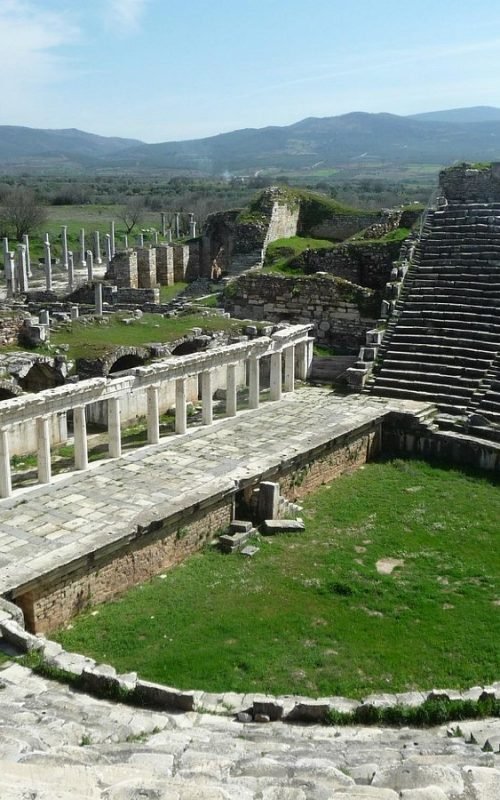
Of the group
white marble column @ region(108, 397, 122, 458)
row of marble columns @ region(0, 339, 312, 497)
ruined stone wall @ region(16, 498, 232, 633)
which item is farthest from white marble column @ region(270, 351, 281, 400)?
ruined stone wall @ region(16, 498, 232, 633)

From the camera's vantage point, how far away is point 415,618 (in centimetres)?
1245

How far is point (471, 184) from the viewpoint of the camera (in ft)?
113

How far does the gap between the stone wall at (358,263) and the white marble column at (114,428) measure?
16309 millimetres

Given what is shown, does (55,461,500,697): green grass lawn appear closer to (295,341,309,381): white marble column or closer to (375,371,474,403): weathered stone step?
(375,371,474,403): weathered stone step

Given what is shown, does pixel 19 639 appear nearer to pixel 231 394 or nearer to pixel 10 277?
pixel 231 394

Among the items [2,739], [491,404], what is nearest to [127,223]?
[491,404]

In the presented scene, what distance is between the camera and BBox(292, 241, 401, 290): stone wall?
102 feet

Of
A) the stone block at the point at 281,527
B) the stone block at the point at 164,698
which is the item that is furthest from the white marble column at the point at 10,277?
the stone block at the point at 164,698

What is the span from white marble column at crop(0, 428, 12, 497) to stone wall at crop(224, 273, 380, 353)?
15062 millimetres

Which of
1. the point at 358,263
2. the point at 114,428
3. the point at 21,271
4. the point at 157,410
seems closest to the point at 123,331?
the point at 157,410

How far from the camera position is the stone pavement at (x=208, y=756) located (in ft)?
20.0

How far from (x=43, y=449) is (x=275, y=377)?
8.34 meters

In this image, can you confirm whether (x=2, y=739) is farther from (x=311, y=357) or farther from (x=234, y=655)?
(x=311, y=357)

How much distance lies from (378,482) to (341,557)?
14.6ft
